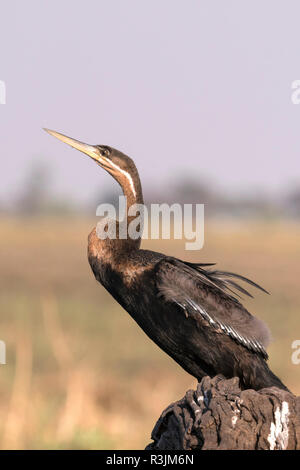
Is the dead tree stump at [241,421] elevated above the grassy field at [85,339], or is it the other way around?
the grassy field at [85,339]

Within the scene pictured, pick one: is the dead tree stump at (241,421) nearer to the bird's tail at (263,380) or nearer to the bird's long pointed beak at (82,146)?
the bird's tail at (263,380)

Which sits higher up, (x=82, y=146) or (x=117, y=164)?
(x=82, y=146)

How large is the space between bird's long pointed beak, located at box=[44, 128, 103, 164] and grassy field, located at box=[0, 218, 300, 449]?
98.8 inches

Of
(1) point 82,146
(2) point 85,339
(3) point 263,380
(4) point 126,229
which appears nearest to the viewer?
(4) point 126,229

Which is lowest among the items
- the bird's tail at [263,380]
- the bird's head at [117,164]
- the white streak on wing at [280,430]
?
the white streak on wing at [280,430]

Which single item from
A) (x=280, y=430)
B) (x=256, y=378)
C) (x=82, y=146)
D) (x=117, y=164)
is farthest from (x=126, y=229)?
(x=280, y=430)

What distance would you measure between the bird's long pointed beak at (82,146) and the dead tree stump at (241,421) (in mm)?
2323

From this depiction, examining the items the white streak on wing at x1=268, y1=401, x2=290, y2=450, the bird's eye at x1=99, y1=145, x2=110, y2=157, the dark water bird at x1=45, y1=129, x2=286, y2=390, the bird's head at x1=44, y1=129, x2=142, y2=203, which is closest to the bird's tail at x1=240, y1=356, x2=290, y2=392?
the dark water bird at x1=45, y1=129, x2=286, y2=390

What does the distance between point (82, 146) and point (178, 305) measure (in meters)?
1.47

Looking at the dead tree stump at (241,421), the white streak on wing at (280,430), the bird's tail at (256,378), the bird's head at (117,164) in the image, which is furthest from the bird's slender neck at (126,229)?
the white streak on wing at (280,430)

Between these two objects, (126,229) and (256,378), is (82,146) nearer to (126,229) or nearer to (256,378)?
(126,229)

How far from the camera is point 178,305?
655 cm

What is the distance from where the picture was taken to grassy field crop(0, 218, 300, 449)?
21.4 m

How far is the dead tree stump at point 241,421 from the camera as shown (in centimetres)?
493
